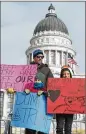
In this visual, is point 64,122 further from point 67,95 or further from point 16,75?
point 16,75

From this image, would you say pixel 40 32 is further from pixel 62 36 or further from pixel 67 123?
pixel 67 123

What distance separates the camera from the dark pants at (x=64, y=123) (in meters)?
5.47

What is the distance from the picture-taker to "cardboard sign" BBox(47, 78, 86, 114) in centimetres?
564

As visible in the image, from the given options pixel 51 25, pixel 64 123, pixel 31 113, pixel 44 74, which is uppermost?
pixel 51 25

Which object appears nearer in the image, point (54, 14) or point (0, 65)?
point (0, 65)

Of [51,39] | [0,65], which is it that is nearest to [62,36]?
[51,39]

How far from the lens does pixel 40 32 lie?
6159cm

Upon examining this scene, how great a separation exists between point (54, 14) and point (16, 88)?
2405 inches

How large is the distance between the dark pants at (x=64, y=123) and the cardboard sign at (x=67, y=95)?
0.09 meters

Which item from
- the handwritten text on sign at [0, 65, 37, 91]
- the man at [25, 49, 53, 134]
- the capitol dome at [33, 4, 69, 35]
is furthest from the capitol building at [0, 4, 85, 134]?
the man at [25, 49, 53, 134]

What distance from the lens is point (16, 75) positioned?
20.6ft

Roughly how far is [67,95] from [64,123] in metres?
0.37

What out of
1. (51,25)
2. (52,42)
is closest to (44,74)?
(52,42)

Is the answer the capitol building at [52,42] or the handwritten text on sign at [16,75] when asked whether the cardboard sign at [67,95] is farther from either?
the capitol building at [52,42]
